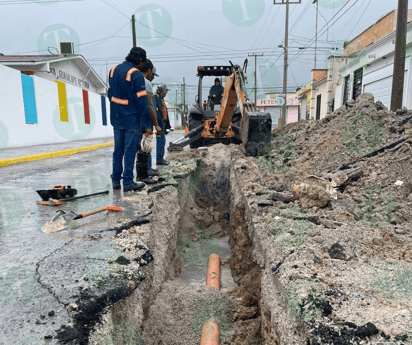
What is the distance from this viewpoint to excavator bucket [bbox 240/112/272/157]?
5.79m

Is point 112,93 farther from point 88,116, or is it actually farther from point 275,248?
point 88,116

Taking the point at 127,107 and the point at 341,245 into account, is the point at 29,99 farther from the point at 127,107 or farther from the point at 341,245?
the point at 341,245

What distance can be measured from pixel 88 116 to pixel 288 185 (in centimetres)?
1879

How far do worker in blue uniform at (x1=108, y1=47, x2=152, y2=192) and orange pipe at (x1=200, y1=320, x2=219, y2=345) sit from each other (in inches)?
85.3

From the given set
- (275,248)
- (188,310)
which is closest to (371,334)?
(275,248)

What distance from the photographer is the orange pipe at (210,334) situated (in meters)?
2.63

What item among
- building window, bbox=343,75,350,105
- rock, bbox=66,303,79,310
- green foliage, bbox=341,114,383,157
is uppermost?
building window, bbox=343,75,350,105

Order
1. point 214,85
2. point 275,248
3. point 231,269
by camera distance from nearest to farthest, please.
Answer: point 275,248 → point 231,269 → point 214,85

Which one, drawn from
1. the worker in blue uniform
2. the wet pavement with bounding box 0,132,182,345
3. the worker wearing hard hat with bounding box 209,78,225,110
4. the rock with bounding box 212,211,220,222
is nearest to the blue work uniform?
the worker in blue uniform

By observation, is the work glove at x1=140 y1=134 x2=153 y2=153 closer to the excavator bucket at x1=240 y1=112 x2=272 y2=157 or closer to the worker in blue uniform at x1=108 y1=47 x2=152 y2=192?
the worker in blue uniform at x1=108 y1=47 x2=152 y2=192

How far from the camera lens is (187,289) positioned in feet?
10.6

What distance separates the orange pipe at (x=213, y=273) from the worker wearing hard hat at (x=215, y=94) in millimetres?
7062

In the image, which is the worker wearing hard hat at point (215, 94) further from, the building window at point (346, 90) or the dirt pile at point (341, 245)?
the building window at point (346, 90)

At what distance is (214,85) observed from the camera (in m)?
10.5
